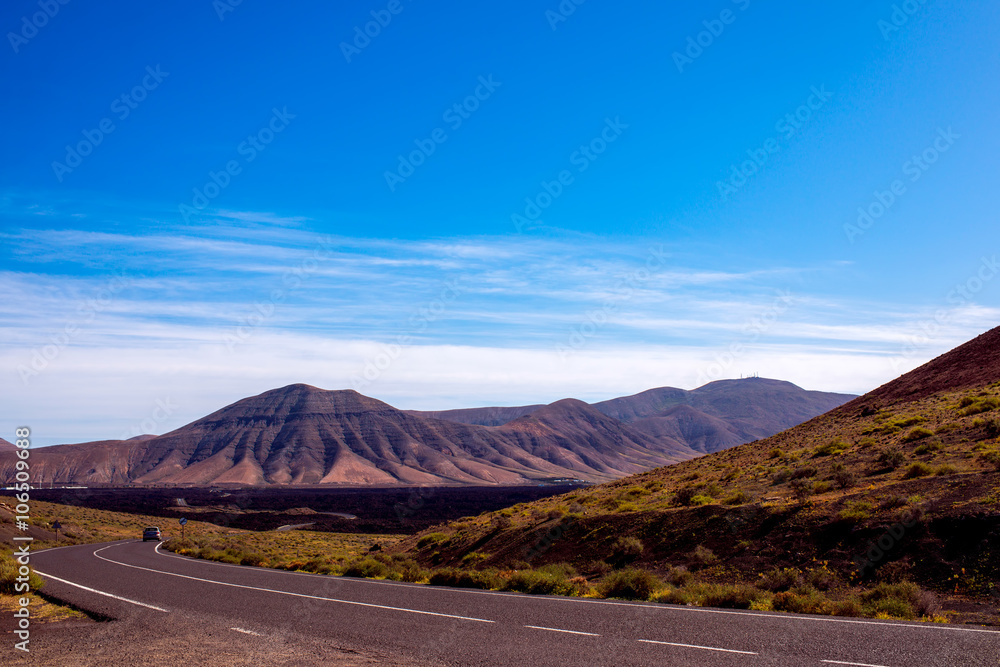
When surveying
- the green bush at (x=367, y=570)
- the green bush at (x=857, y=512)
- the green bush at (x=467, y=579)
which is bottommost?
the green bush at (x=367, y=570)

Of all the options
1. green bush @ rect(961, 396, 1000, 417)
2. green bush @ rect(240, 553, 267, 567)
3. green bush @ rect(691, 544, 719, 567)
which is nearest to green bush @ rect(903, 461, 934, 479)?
green bush @ rect(691, 544, 719, 567)

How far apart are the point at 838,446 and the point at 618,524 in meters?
11.4

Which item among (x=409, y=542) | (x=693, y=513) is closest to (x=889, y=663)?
(x=693, y=513)

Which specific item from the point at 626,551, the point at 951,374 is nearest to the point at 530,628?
the point at 626,551

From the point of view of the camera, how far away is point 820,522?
17312mm

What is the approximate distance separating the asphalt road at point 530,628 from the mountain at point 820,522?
2.49 metres

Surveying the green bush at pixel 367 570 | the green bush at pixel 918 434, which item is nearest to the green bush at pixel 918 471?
the green bush at pixel 918 434

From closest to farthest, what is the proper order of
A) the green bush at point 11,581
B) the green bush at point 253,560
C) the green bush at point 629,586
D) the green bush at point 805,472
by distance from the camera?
1. the green bush at point 629,586
2. the green bush at point 11,581
3. the green bush at point 805,472
4. the green bush at point 253,560

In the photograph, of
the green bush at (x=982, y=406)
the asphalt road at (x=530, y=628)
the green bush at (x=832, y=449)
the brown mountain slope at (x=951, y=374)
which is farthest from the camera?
the brown mountain slope at (x=951, y=374)

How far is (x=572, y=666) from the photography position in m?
8.08

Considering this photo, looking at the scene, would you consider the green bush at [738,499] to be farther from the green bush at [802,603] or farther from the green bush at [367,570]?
the green bush at [367,570]

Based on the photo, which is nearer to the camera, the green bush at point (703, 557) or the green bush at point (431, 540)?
the green bush at point (703, 557)

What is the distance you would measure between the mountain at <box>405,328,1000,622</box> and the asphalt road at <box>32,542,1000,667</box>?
249cm

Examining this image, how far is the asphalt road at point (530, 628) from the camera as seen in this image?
816 cm
